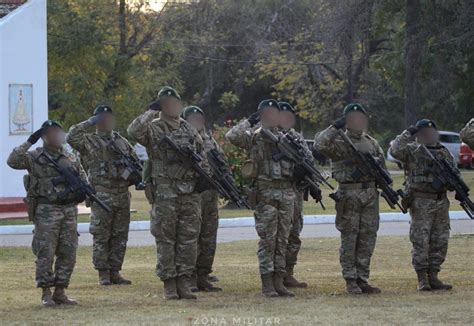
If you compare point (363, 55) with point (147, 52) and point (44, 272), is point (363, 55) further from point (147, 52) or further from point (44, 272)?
point (44, 272)

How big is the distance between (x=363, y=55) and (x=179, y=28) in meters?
9.17

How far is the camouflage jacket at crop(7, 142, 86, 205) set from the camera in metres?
11.0

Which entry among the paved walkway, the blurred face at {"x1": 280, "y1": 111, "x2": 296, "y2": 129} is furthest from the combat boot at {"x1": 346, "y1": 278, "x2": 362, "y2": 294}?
the paved walkway

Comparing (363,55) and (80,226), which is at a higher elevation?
(363,55)

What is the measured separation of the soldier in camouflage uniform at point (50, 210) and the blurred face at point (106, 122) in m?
1.88

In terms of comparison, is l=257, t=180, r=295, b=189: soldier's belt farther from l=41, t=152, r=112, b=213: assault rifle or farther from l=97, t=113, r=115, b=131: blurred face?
l=97, t=113, r=115, b=131: blurred face

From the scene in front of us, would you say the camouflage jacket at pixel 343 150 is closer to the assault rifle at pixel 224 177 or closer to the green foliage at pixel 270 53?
the assault rifle at pixel 224 177

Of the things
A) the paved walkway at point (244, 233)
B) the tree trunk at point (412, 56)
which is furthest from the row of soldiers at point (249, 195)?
the tree trunk at point (412, 56)

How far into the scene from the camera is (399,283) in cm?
1305

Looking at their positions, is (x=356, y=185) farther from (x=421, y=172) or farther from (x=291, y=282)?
(x=291, y=282)

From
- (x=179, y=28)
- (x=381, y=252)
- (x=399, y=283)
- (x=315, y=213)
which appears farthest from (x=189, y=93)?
(x=399, y=283)

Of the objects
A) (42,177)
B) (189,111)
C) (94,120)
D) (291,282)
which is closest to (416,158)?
(291,282)

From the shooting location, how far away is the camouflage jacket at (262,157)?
464 inches

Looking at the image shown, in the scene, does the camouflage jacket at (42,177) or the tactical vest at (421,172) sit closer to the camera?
the camouflage jacket at (42,177)
